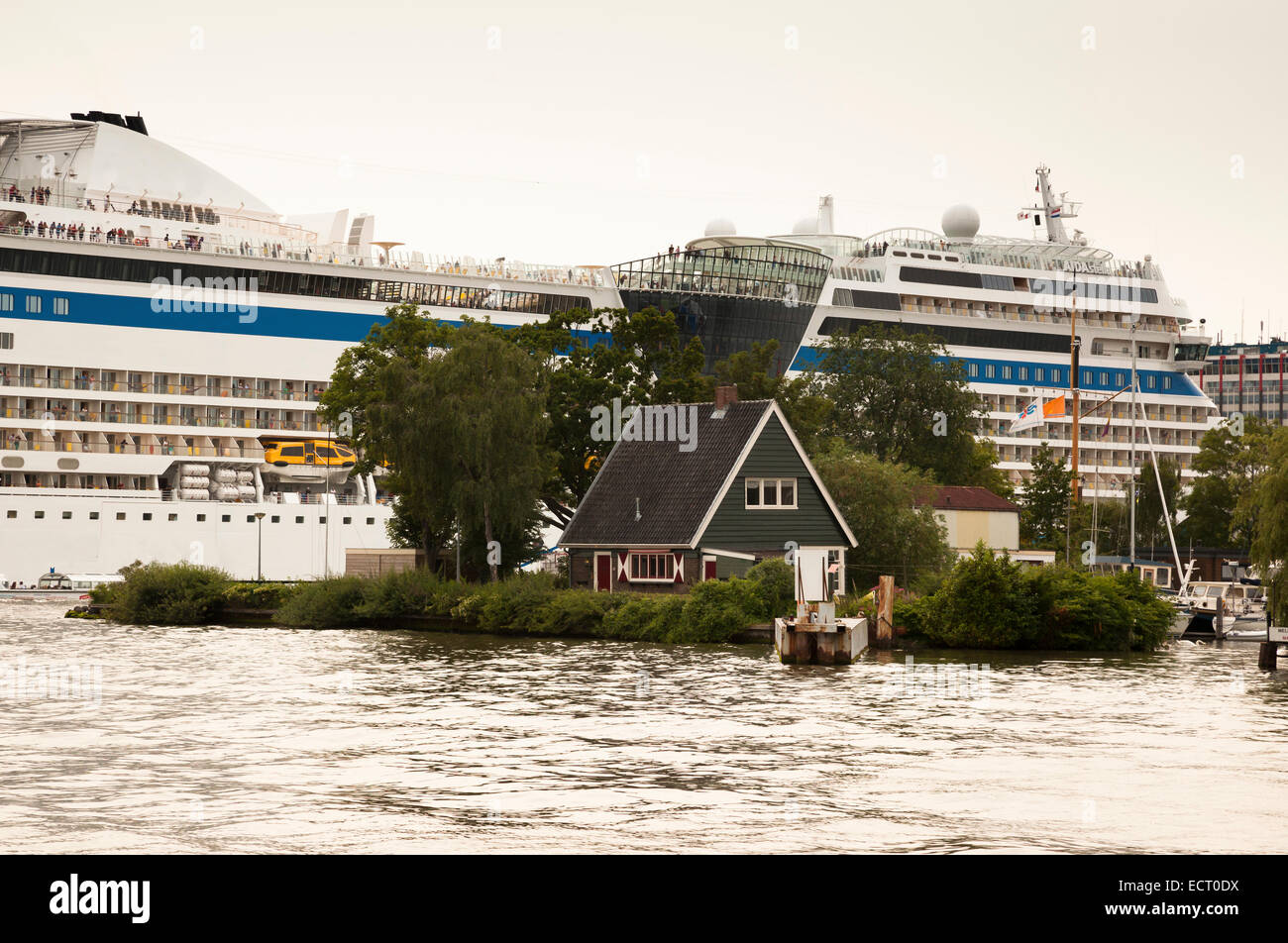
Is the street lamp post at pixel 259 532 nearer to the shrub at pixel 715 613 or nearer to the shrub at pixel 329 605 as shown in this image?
the shrub at pixel 329 605

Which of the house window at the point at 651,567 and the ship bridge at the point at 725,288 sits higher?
the ship bridge at the point at 725,288

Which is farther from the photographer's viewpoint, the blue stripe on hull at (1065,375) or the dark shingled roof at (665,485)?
the blue stripe on hull at (1065,375)

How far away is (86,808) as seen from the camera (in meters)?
16.8

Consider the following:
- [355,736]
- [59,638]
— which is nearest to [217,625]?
[59,638]

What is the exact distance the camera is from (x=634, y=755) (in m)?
21.3

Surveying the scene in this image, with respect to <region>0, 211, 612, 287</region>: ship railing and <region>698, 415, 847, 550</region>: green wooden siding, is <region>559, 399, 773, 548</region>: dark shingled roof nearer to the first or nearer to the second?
<region>698, 415, 847, 550</region>: green wooden siding

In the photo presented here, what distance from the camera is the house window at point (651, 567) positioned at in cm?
4669

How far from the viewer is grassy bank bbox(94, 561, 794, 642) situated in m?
41.8

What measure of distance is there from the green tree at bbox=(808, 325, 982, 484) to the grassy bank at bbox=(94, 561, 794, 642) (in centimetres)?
2964

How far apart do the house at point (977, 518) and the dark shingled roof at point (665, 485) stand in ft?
65.7

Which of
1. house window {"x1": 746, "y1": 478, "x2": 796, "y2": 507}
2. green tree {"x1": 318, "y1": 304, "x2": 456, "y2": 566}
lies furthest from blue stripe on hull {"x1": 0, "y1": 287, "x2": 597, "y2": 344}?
house window {"x1": 746, "y1": 478, "x2": 796, "y2": 507}

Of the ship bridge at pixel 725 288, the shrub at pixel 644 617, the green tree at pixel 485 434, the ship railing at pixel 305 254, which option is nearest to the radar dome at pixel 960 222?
the ship bridge at pixel 725 288

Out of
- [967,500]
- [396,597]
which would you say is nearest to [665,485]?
[396,597]

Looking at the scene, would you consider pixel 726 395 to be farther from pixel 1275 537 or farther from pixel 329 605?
pixel 1275 537
